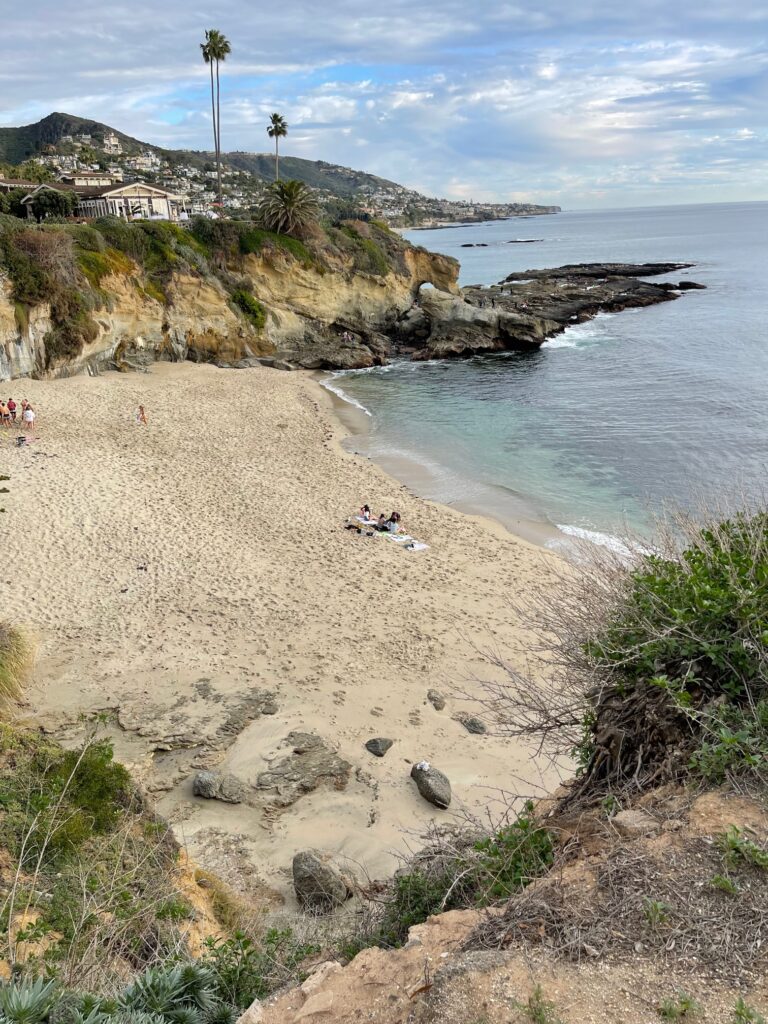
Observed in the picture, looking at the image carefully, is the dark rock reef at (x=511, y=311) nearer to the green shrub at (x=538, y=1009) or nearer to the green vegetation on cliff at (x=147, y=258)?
the green vegetation on cliff at (x=147, y=258)

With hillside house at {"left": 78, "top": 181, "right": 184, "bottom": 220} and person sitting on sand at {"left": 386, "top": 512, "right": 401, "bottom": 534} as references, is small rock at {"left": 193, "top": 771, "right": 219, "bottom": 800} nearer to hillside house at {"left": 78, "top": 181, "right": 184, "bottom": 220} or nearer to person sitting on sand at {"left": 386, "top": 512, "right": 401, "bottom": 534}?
person sitting on sand at {"left": 386, "top": 512, "right": 401, "bottom": 534}

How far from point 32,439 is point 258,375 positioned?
1484cm

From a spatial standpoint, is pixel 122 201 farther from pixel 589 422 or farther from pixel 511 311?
pixel 589 422

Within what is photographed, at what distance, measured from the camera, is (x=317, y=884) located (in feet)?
22.8

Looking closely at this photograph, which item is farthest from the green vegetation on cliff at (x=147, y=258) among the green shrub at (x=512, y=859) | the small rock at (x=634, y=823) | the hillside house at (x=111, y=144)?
the hillside house at (x=111, y=144)

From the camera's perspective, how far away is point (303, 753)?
966 centimetres

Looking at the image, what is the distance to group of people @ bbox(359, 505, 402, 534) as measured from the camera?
17859 millimetres

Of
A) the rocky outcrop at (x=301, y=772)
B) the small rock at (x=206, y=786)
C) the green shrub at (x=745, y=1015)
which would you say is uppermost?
the green shrub at (x=745, y=1015)

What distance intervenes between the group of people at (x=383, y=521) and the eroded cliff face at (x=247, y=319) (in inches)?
685

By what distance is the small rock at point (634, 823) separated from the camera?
433 centimetres

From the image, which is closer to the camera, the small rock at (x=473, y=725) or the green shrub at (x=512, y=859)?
the green shrub at (x=512, y=859)

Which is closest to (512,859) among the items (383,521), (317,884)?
(317,884)

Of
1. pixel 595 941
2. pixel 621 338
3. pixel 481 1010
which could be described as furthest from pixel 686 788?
pixel 621 338

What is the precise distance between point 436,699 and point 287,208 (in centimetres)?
3760
